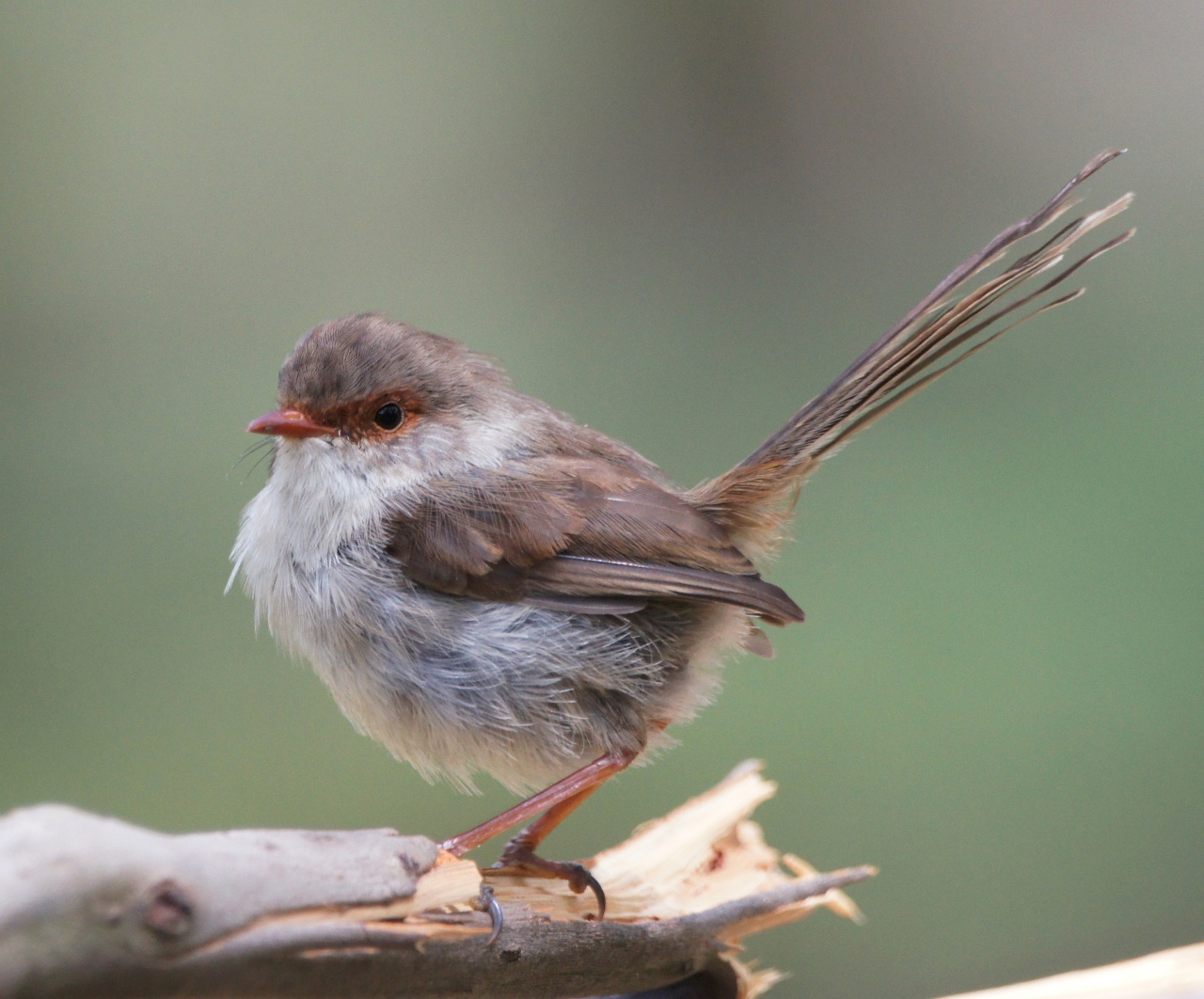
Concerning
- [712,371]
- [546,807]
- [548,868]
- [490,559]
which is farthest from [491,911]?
[712,371]

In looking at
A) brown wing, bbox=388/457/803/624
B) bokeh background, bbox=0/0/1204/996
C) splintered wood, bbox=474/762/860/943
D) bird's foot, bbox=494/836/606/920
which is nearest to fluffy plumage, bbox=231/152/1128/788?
brown wing, bbox=388/457/803/624

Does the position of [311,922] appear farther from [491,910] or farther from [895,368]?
[895,368]

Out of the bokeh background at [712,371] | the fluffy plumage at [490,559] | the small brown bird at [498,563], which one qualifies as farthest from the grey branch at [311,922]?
the bokeh background at [712,371]

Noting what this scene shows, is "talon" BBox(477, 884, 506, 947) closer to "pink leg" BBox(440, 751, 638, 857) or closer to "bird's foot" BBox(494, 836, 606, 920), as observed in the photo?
"pink leg" BBox(440, 751, 638, 857)

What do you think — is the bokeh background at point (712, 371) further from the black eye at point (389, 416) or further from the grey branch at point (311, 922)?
the black eye at point (389, 416)

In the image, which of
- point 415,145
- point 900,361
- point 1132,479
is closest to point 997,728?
point 1132,479

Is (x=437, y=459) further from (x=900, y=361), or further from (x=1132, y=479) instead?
(x=1132, y=479)
